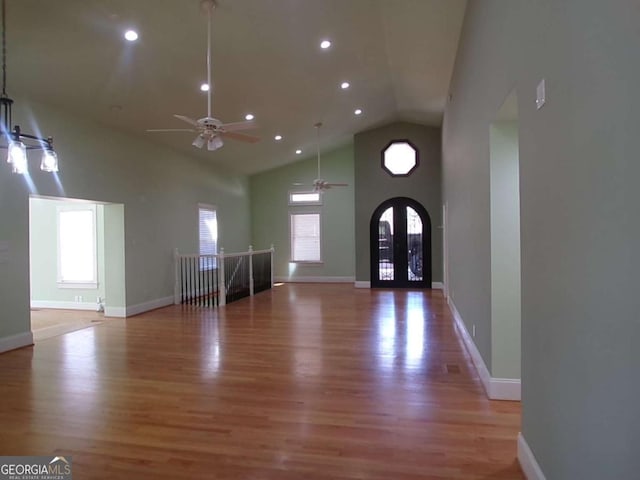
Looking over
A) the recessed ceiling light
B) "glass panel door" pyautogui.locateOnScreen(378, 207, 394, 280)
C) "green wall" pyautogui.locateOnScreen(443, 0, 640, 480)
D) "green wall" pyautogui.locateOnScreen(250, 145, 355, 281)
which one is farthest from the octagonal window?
"green wall" pyautogui.locateOnScreen(443, 0, 640, 480)

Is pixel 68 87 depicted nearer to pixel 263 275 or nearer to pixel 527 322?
pixel 527 322

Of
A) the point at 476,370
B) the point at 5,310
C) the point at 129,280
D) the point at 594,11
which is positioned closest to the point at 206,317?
the point at 129,280

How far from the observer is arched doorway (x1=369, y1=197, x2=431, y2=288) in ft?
33.9

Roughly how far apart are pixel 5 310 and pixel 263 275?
6.10 metres

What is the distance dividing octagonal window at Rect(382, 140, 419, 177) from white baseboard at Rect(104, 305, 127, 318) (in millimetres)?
6834

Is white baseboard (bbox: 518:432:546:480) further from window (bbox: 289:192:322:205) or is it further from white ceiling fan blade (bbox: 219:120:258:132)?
window (bbox: 289:192:322:205)

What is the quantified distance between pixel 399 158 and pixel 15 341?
8.66 meters

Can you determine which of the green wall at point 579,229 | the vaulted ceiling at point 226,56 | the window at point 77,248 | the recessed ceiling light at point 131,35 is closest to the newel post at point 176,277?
the window at point 77,248

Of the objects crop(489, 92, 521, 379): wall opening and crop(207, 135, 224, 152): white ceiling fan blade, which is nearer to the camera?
crop(489, 92, 521, 379): wall opening

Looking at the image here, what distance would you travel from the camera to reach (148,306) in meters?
7.48

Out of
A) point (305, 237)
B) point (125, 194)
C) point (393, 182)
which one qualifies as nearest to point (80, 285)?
point (125, 194)

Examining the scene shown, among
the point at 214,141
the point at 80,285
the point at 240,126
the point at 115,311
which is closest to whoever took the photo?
the point at 240,126

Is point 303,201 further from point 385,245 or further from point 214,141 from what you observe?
point 214,141

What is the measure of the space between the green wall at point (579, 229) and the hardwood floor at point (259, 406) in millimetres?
771
